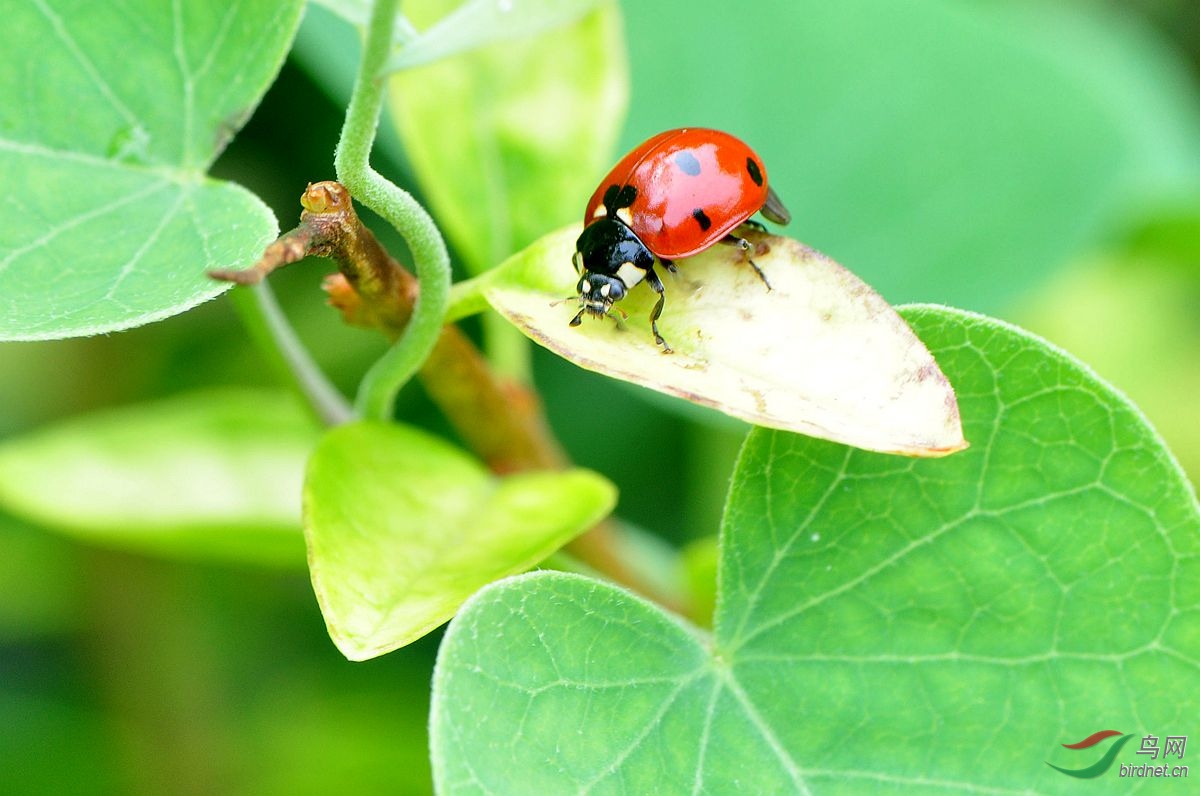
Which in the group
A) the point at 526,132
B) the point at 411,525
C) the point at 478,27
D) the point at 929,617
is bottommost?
the point at 929,617

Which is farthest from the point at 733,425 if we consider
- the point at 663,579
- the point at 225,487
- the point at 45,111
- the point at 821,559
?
the point at 45,111

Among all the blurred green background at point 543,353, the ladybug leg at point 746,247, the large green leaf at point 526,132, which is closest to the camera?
the ladybug leg at point 746,247

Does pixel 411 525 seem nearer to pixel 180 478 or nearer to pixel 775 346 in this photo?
pixel 775 346

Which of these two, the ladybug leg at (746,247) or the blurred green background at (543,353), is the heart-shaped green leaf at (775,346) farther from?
the blurred green background at (543,353)

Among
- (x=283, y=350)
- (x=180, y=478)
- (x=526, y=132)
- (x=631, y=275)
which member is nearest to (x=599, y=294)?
(x=631, y=275)

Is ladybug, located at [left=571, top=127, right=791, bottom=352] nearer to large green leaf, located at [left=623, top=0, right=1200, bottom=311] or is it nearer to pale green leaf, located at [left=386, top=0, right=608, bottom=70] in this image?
pale green leaf, located at [left=386, top=0, right=608, bottom=70]

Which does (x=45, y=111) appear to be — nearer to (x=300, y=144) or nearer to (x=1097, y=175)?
(x=300, y=144)

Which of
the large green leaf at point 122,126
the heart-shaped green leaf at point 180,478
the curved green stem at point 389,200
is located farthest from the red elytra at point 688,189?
the heart-shaped green leaf at point 180,478
